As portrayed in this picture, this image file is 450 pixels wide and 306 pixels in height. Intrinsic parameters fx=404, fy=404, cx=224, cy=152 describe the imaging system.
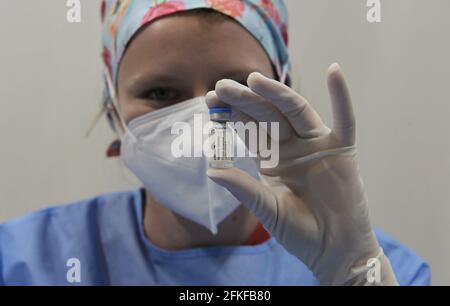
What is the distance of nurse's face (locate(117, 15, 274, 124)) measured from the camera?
27.3 inches

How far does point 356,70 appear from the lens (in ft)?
2.93

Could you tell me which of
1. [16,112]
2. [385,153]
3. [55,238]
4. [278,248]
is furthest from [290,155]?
[16,112]

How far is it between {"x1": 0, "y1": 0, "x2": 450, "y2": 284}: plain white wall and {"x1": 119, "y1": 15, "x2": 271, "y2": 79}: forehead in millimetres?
188

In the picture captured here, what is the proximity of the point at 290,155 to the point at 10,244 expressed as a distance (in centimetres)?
62

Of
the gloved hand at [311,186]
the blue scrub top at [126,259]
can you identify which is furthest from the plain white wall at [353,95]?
the gloved hand at [311,186]

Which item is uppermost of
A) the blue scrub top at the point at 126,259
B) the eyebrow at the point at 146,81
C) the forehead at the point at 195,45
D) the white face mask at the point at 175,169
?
the forehead at the point at 195,45

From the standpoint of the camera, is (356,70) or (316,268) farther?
(356,70)

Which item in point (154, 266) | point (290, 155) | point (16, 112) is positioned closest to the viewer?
point (290, 155)

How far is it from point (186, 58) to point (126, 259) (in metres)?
0.42

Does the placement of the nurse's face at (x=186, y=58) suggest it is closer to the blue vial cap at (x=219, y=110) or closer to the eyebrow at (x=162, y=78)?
the eyebrow at (x=162, y=78)

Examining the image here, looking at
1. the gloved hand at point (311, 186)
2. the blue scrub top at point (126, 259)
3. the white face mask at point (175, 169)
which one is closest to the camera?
the gloved hand at point (311, 186)

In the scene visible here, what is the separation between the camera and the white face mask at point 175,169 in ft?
2.25

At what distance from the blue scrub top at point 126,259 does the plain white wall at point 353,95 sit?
0.15 m
